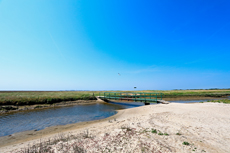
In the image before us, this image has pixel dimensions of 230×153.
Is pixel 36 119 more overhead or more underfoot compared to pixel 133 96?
more underfoot

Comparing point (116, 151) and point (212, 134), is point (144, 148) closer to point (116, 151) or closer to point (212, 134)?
point (116, 151)

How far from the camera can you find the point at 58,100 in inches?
958

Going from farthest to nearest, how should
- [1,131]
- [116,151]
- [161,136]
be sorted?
[1,131] → [161,136] → [116,151]

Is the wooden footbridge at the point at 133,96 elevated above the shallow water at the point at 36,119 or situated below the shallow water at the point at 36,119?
above

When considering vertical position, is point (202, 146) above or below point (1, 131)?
above

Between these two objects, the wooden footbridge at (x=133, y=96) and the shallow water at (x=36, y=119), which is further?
the wooden footbridge at (x=133, y=96)

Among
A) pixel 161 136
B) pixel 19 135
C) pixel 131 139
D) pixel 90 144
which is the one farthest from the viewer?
pixel 19 135

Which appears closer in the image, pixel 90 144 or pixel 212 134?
pixel 90 144

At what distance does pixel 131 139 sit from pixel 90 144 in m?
1.98

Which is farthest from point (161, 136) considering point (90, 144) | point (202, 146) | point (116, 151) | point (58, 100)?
point (58, 100)

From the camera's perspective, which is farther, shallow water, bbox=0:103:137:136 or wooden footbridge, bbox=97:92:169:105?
wooden footbridge, bbox=97:92:169:105

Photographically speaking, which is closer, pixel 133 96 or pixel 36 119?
pixel 36 119

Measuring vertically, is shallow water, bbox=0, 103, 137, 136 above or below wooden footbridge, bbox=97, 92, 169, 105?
below

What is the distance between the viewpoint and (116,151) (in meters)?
4.27
